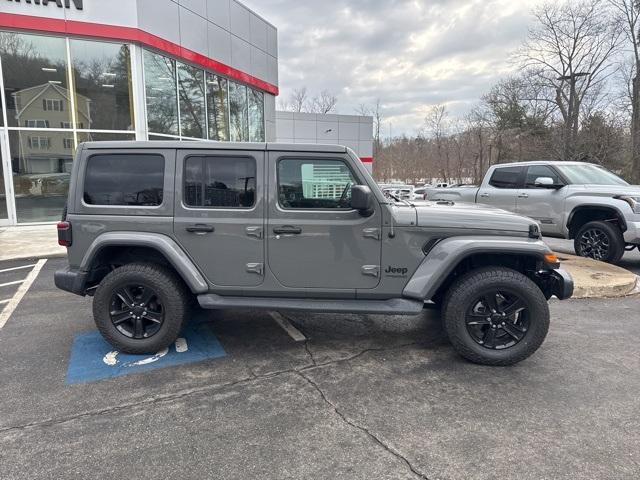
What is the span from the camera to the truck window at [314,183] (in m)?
3.85

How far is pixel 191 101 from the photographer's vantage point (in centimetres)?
1460

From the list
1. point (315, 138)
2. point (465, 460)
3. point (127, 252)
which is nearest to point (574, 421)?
point (465, 460)

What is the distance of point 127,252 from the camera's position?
415cm

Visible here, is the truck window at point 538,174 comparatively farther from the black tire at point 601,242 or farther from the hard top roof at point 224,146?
the hard top roof at point 224,146

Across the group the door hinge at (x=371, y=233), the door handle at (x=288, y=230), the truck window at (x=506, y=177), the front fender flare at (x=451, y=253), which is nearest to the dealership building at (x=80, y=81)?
the truck window at (x=506, y=177)

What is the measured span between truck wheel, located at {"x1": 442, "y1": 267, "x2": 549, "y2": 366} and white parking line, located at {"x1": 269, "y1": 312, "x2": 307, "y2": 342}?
150 centimetres

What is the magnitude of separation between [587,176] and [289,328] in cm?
669

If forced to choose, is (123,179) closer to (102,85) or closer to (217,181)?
(217,181)

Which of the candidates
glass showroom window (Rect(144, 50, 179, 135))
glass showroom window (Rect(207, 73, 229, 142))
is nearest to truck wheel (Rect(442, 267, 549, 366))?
glass showroom window (Rect(144, 50, 179, 135))

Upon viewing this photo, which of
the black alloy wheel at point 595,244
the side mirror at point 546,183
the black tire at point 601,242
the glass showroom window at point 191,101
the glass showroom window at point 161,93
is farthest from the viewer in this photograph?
the glass showroom window at point 191,101

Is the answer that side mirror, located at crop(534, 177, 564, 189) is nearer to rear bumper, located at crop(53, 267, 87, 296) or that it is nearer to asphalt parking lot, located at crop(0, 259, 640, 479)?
asphalt parking lot, located at crop(0, 259, 640, 479)

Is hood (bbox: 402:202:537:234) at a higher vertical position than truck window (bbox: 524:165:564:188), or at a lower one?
lower

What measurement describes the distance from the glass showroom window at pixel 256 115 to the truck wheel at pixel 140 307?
14981 millimetres

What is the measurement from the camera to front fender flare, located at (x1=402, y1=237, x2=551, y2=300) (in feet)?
11.9
